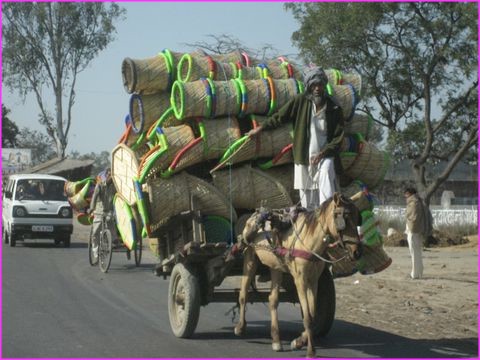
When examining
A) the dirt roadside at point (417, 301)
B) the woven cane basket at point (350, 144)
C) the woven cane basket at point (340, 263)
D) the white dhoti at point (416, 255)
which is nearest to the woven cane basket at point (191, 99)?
the woven cane basket at point (350, 144)

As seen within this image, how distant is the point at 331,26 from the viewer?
83.7 feet

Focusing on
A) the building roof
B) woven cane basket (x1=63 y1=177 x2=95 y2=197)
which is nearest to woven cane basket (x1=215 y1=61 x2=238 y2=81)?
woven cane basket (x1=63 y1=177 x2=95 y2=197)

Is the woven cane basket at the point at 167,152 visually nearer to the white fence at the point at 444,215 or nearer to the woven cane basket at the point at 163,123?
the woven cane basket at the point at 163,123

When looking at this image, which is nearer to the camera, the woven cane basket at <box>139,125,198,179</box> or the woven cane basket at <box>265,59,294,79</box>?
the woven cane basket at <box>139,125,198,179</box>

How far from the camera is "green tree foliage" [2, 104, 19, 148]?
218 ft

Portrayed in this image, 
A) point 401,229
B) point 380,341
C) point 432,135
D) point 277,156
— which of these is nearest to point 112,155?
point 277,156

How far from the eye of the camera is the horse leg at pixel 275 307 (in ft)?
27.8

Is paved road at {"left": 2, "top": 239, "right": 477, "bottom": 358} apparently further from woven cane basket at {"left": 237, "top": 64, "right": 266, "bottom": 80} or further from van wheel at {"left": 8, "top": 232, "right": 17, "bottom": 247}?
van wheel at {"left": 8, "top": 232, "right": 17, "bottom": 247}

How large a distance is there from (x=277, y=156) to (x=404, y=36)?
1846 centimetres

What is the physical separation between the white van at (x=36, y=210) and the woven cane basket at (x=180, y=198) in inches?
603

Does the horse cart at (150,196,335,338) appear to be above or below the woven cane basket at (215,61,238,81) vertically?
below

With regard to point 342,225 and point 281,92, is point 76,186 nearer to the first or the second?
point 281,92

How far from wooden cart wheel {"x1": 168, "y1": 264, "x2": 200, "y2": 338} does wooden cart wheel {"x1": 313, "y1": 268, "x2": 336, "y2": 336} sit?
56.0 inches

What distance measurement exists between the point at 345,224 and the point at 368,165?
1918 millimetres
